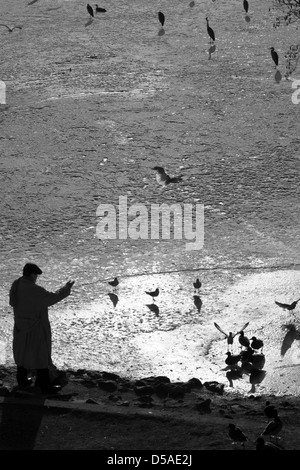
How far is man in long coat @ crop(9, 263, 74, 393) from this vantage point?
11.9m

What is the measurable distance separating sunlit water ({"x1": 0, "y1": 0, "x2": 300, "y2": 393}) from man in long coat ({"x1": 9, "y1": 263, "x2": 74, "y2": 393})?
5.05 feet

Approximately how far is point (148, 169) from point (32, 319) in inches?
279

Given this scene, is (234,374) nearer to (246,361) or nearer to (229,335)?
(246,361)

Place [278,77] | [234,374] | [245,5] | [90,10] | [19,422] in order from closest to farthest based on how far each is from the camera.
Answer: [19,422]
[234,374]
[278,77]
[245,5]
[90,10]

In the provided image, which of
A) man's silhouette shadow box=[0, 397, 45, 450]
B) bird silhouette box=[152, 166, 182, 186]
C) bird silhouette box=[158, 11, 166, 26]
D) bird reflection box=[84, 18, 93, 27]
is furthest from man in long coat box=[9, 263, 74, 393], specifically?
bird reflection box=[84, 18, 93, 27]

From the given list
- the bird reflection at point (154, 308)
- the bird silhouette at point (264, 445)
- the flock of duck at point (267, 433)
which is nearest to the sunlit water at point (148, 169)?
the bird reflection at point (154, 308)

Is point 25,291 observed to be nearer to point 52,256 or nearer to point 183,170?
point 52,256

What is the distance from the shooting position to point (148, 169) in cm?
1870

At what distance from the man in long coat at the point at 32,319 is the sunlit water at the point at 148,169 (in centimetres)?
154

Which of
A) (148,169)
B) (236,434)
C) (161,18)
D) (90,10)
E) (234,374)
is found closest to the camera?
(236,434)

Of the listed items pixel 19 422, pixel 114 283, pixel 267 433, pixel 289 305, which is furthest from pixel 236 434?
pixel 114 283

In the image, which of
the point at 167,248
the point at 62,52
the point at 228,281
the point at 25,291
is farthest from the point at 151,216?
the point at 62,52

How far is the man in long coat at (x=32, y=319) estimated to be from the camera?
11.9 m

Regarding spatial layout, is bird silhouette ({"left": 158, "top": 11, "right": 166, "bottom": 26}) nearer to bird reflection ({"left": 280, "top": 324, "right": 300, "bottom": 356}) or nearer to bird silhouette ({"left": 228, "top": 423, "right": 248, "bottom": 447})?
bird reflection ({"left": 280, "top": 324, "right": 300, "bottom": 356})
